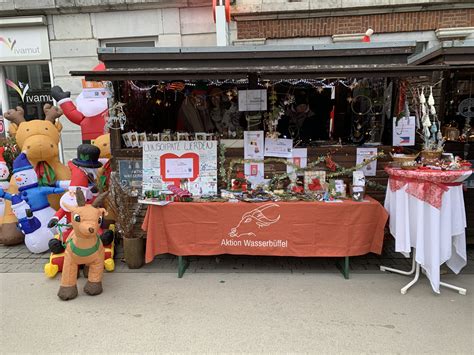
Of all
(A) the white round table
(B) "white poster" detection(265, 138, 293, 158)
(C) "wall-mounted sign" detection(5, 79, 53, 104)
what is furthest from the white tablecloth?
(C) "wall-mounted sign" detection(5, 79, 53, 104)

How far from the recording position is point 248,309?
3.47 metres

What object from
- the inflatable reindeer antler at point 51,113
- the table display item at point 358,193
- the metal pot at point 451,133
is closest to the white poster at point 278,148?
the table display item at point 358,193

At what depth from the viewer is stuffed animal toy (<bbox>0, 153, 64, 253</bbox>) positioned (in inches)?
192

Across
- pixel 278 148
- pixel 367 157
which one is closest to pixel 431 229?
pixel 367 157

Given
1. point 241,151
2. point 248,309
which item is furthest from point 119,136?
point 248,309

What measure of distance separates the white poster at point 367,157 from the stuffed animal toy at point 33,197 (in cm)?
410

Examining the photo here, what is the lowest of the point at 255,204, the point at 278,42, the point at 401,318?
the point at 401,318

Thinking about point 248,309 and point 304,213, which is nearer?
point 248,309

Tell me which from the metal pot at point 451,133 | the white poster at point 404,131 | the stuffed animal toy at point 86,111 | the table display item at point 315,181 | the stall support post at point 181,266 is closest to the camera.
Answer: the stall support post at point 181,266

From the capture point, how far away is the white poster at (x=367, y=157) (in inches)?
182

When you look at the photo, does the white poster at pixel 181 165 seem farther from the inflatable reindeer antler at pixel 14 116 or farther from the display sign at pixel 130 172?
the inflatable reindeer antler at pixel 14 116

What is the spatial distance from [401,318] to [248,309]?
1.42 metres

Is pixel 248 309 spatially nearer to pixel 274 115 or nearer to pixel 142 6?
pixel 274 115

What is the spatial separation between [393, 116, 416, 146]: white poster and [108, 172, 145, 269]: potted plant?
3592 mm
